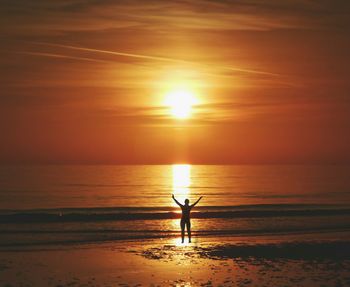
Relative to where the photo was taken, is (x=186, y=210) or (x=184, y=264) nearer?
(x=184, y=264)

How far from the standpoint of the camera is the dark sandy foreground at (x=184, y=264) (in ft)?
53.4

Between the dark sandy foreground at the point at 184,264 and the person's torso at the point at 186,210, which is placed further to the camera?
the person's torso at the point at 186,210

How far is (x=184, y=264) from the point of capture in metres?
19.2

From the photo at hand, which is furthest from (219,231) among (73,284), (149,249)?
(73,284)

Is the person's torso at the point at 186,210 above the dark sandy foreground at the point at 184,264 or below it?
above

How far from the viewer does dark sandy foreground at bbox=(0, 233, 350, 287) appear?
16281 mm

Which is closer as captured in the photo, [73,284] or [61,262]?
[73,284]

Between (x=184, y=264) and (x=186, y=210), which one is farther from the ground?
(x=186, y=210)

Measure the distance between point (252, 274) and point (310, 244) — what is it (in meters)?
8.49

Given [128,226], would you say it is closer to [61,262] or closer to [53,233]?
[53,233]

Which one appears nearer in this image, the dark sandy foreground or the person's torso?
the dark sandy foreground

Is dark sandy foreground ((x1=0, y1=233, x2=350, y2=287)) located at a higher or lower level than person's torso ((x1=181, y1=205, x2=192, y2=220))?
lower

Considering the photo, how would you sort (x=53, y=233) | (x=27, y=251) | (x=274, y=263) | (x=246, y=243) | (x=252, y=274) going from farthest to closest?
(x=53, y=233), (x=246, y=243), (x=27, y=251), (x=274, y=263), (x=252, y=274)

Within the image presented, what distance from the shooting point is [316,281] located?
52.6ft
